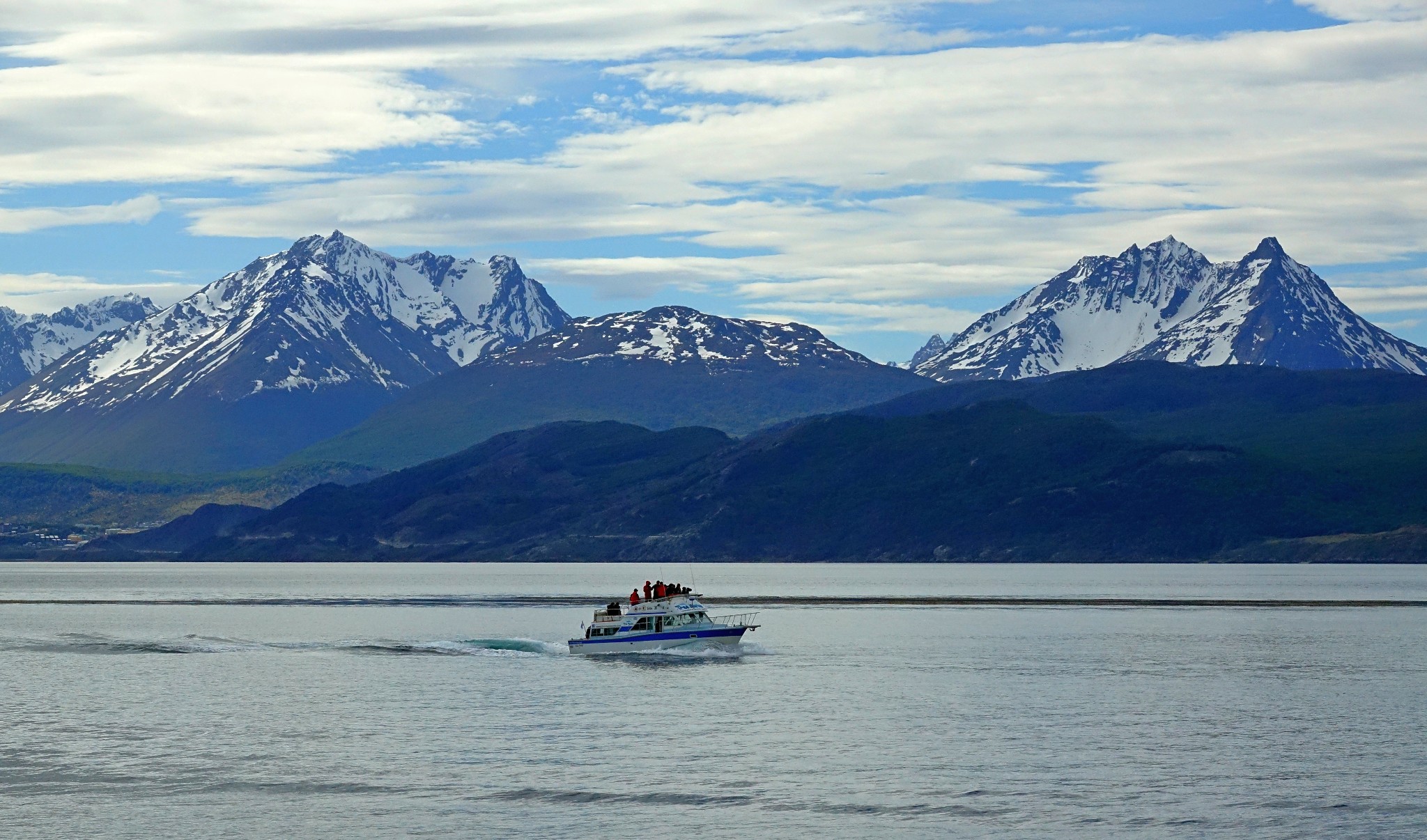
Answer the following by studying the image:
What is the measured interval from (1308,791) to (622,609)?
10290cm

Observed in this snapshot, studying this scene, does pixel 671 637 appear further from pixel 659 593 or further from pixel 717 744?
pixel 717 744

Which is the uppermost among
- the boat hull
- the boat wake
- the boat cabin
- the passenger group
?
the passenger group

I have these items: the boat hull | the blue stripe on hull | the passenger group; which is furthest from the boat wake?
the passenger group

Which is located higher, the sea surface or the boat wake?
the boat wake

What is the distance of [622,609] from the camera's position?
179875 mm

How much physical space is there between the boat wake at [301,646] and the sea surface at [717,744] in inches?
60.5

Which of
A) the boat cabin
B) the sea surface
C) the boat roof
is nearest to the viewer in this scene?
the sea surface

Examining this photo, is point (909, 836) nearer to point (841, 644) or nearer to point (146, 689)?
point (146, 689)

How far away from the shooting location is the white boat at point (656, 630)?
Result: 159750 mm

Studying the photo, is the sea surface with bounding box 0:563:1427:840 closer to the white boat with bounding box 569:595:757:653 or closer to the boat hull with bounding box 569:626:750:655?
the boat hull with bounding box 569:626:750:655

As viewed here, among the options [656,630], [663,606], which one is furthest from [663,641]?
[663,606]

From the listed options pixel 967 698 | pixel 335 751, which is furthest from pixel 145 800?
pixel 967 698

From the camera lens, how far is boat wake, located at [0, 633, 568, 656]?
166750mm

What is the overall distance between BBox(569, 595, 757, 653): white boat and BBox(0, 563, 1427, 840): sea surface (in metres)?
2.08
